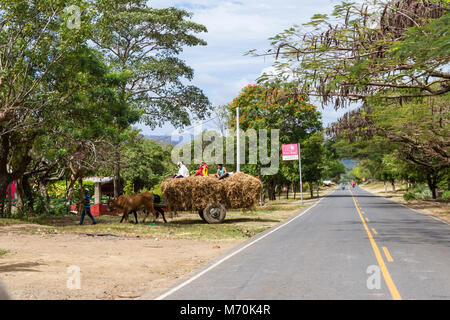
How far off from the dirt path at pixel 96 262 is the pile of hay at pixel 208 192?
4583 millimetres

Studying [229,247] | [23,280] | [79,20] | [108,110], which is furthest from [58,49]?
[23,280]

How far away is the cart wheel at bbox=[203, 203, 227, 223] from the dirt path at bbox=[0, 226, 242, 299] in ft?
20.5

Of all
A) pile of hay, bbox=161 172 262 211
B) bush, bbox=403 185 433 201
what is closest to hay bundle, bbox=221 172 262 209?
pile of hay, bbox=161 172 262 211

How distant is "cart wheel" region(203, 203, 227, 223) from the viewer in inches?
829

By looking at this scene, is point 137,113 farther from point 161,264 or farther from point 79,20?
point 161,264

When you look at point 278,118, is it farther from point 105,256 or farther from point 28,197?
point 105,256

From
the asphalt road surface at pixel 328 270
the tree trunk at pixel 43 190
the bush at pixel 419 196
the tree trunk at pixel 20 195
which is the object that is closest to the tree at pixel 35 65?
the tree trunk at pixel 20 195

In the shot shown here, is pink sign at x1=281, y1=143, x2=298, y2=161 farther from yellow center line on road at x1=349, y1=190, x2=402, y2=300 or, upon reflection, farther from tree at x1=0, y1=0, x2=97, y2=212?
yellow center line on road at x1=349, y1=190, x2=402, y2=300

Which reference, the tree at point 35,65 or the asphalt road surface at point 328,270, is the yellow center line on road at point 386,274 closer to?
the asphalt road surface at point 328,270

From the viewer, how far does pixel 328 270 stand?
Result: 880cm

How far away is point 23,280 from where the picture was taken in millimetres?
7965

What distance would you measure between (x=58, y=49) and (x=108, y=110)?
4.03 metres

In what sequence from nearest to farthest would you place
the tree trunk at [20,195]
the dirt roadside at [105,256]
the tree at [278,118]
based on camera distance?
1. the dirt roadside at [105,256]
2. the tree trunk at [20,195]
3. the tree at [278,118]

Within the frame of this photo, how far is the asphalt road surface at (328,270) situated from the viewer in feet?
22.9
